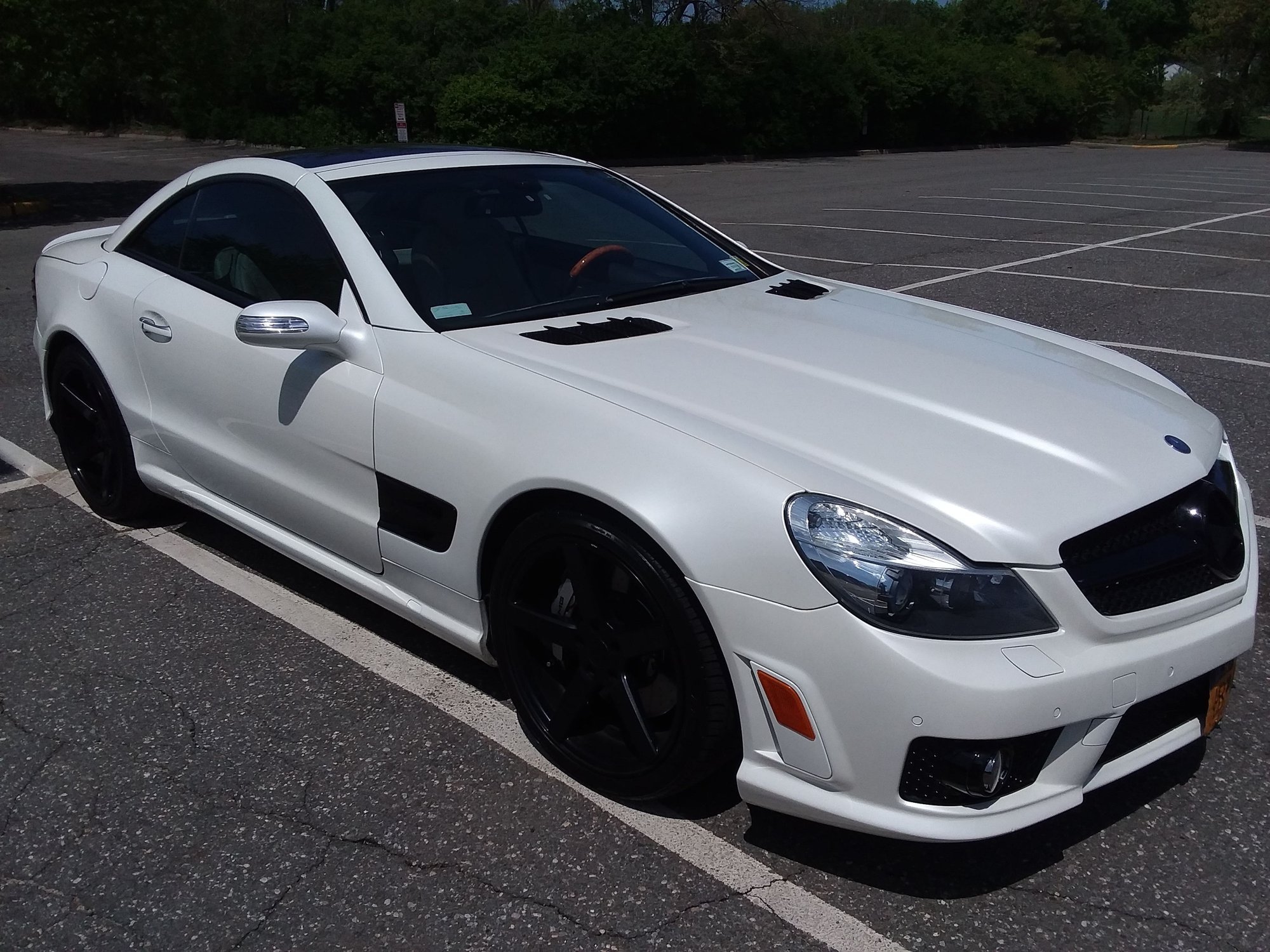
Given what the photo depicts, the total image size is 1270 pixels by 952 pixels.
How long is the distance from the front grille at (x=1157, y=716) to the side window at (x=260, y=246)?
2.32 meters

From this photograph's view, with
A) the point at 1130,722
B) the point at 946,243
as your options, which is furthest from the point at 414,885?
the point at 946,243

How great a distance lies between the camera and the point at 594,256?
3834mm

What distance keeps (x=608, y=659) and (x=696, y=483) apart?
504mm

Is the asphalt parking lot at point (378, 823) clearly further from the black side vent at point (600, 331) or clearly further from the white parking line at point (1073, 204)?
the white parking line at point (1073, 204)

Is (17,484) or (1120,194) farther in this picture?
(1120,194)

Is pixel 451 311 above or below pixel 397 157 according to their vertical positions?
below

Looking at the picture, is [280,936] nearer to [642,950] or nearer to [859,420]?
[642,950]

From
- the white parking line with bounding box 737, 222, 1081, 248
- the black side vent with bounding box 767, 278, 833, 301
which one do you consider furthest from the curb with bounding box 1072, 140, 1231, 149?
the black side vent with bounding box 767, 278, 833, 301

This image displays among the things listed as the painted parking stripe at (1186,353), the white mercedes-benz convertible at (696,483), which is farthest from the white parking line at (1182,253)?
the white mercedes-benz convertible at (696,483)

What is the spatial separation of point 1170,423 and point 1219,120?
59.1 meters

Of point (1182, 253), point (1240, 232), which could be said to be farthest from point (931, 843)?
point (1240, 232)

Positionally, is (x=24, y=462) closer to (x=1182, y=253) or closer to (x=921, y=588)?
(x=921, y=588)

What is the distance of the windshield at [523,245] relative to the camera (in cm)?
346

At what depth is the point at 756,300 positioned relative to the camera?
375cm
